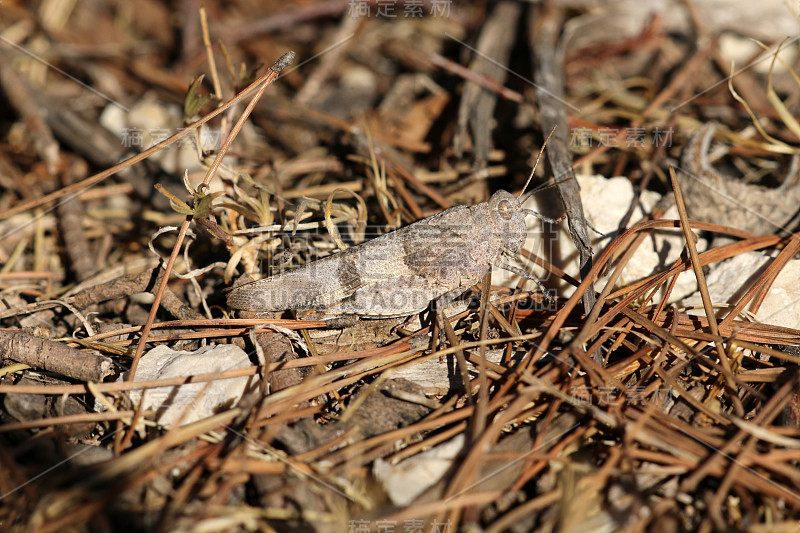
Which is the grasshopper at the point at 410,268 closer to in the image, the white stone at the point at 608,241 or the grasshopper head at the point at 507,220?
the grasshopper head at the point at 507,220

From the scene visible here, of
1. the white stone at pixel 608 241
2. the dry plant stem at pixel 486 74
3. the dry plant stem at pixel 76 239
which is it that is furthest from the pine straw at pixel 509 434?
the dry plant stem at pixel 486 74

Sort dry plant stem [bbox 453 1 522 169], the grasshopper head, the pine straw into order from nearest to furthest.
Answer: the pine straw
the grasshopper head
dry plant stem [bbox 453 1 522 169]

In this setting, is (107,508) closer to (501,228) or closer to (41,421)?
(41,421)

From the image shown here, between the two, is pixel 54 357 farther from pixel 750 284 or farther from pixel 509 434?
pixel 750 284

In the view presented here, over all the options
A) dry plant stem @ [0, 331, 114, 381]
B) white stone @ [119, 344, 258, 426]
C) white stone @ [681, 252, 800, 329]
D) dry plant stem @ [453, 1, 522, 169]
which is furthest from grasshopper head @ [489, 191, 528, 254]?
dry plant stem @ [0, 331, 114, 381]

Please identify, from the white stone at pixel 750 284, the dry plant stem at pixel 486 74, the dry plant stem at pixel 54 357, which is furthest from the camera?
the dry plant stem at pixel 486 74

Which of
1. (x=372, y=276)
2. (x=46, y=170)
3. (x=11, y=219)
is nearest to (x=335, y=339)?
(x=372, y=276)

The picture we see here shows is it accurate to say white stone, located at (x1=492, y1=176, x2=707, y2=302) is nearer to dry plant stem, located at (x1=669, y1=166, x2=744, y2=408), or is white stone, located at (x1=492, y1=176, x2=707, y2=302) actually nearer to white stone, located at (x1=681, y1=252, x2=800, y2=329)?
white stone, located at (x1=681, y1=252, x2=800, y2=329)
